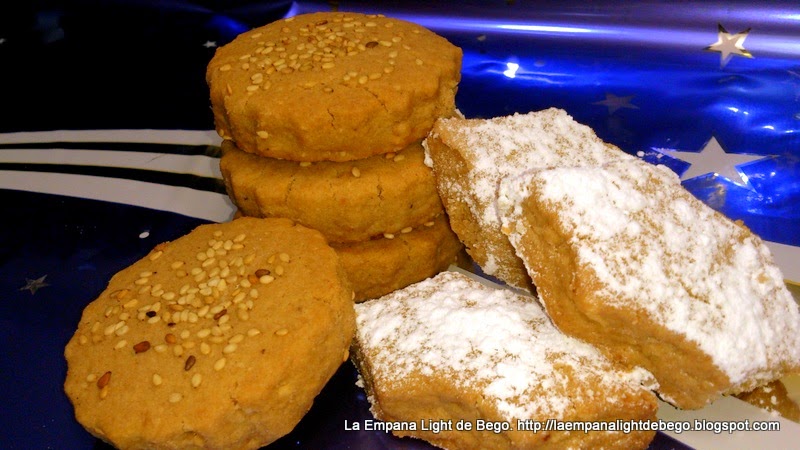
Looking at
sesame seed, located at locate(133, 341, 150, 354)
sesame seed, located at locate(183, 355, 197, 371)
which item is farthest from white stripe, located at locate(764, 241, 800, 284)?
sesame seed, located at locate(133, 341, 150, 354)

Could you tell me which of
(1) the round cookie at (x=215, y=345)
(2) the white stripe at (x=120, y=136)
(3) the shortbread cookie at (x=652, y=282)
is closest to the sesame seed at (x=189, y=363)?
(1) the round cookie at (x=215, y=345)

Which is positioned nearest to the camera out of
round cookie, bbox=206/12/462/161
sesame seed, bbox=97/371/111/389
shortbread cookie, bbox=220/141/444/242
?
sesame seed, bbox=97/371/111/389

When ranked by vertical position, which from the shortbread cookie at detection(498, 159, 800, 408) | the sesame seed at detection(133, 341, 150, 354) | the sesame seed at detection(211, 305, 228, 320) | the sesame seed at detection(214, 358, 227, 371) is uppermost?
the shortbread cookie at detection(498, 159, 800, 408)

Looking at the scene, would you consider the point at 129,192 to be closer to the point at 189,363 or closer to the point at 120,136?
the point at 120,136

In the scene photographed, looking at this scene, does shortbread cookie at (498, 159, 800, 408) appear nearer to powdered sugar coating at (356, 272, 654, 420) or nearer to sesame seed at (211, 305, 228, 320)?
powdered sugar coating at (356, 272, 654, 420)

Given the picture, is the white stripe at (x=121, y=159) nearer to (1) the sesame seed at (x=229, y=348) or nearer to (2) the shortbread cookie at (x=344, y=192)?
(2) the shortbread cookie at (x=344, y=192)

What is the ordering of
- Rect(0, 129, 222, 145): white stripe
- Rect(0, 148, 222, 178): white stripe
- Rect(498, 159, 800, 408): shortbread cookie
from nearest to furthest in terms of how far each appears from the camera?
Rect(498, 159, 800, 408): shortbread cookie < Rect(0, 148, 222, 178): white stripe < Rect(0, 129, 222, 145): white stripe

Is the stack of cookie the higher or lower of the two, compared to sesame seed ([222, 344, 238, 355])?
higher
